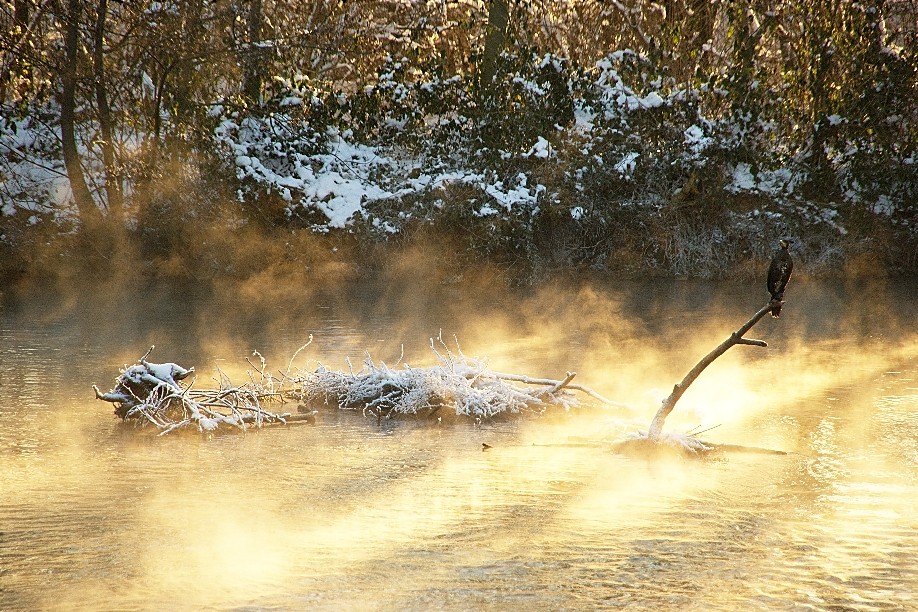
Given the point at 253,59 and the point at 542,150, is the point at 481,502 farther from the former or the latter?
the point at 253,59

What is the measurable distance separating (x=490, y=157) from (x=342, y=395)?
1141 cm

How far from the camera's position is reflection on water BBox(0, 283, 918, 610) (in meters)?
4.12

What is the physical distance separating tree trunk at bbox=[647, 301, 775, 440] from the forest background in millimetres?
11825

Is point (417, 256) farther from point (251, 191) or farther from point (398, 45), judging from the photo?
point (398, 45)

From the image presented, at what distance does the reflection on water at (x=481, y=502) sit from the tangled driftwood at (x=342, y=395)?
7.8 inches

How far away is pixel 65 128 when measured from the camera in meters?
17.3

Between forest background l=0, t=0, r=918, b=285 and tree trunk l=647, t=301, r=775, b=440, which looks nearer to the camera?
tree trunk l=647, t=301, r=775, b=440

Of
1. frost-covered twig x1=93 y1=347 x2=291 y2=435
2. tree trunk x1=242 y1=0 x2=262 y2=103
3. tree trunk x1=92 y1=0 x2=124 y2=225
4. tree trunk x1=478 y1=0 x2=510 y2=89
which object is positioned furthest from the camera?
tree trunk x1=478 y1=0 x2=510 y2=89

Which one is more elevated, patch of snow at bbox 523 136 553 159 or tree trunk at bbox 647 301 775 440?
patch of snow at bbox 523 136 553 159

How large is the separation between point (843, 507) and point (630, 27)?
54.3 feet


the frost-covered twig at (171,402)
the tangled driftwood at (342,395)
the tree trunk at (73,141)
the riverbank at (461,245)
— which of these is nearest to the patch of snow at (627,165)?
the riverbank at (461,245)

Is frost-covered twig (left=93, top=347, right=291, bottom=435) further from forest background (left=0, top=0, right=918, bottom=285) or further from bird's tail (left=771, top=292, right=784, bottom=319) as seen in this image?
forest background (left=0, top=0, right=918, bottom=285)

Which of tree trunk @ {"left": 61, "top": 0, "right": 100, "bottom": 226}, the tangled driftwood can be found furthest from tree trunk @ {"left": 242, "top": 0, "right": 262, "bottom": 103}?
the tangled driftwood

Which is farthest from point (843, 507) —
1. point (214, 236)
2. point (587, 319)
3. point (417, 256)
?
point (214, 236)
